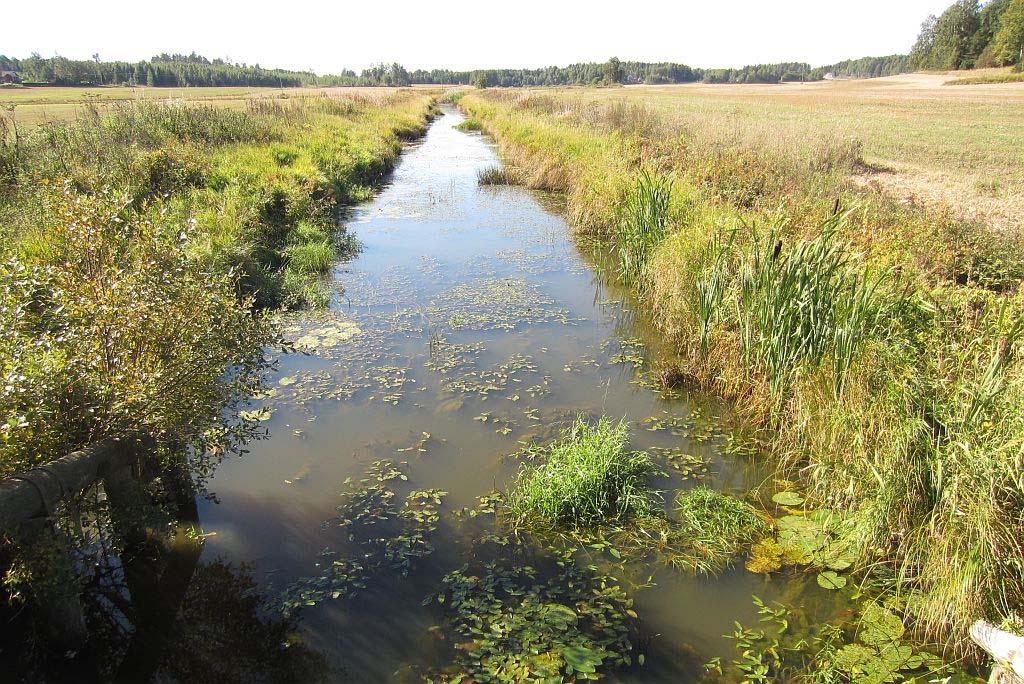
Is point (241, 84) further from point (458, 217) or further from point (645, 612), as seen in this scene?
point (645, 612)

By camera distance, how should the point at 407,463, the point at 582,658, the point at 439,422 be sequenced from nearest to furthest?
the point at 582,658
the point at 407,463
the point at 439,422

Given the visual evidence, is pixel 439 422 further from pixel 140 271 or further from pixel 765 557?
pixel 765 557

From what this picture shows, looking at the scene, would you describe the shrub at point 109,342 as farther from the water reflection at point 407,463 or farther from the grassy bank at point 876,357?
the grassy bank at point 876,357

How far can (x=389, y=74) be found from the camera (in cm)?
10656

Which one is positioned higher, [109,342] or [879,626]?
[109,342]

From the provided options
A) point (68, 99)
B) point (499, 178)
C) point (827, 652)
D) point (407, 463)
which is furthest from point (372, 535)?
point (68, 99)

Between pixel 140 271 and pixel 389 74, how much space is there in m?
115

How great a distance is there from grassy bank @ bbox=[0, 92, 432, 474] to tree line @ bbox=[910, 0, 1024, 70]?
55.6m

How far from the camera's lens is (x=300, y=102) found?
2525 cm

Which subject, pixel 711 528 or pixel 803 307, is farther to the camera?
pixel 803 307

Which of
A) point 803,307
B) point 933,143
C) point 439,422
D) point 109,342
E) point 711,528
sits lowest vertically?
point 711,528

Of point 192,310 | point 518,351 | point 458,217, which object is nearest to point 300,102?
point 458,217

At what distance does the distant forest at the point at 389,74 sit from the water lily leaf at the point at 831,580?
179ft

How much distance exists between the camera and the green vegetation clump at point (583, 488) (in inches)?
170
